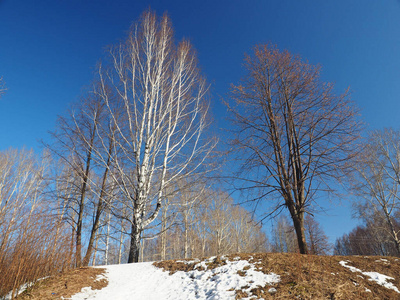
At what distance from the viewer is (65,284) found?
396 cm

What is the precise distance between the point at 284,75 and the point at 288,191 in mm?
3492

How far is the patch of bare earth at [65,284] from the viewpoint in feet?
11.5

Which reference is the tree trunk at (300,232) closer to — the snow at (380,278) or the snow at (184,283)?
the snow at (380,278)

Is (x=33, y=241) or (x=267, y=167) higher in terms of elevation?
(x=267, y=167)

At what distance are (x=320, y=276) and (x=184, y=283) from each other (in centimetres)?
244

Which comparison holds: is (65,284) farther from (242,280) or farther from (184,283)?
(242,280)

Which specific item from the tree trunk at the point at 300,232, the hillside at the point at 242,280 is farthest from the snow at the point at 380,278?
the tree trunk at the point at 300,232

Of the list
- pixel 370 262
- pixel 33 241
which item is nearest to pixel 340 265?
pixel 370 262

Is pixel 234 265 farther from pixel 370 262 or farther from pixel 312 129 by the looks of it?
pixel 312 129

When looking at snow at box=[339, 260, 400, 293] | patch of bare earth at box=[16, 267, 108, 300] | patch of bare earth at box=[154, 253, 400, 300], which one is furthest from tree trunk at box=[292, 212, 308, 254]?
patch of bare earth at box=[16, 267, 108, 300]

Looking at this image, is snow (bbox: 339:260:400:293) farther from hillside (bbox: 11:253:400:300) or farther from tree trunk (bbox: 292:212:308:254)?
tree trunk (bbox: 292:212:308:254)

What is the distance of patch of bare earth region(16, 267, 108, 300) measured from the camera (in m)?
3.50

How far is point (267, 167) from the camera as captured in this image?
5.87 m

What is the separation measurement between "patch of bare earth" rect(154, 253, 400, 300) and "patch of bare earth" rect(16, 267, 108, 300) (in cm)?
163
